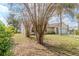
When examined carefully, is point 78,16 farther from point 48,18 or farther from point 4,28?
point 4,28

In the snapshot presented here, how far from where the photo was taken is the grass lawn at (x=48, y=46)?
1.94 metres

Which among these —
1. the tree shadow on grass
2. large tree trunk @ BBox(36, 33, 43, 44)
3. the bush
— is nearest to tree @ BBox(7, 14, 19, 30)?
the bush

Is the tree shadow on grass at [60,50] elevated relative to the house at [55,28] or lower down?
lower down

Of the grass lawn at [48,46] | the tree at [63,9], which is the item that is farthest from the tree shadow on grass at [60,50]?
the tree at [63,9]

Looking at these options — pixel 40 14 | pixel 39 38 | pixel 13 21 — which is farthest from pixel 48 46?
pixel 13 21

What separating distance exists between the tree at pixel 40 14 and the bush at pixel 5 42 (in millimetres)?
277

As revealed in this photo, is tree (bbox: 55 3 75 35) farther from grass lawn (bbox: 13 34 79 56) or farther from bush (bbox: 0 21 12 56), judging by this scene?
bush (bbox: 0 21 12 56)

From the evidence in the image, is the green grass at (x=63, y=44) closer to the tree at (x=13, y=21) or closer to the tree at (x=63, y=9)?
the tree at (x=63, y=9)

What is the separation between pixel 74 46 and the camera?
1.95 meters

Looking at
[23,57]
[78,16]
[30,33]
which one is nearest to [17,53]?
[23,57]

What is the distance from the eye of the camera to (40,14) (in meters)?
1.97

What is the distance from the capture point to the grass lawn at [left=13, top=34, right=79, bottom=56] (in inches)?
76.5

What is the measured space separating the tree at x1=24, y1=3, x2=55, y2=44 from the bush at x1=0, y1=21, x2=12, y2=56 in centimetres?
28

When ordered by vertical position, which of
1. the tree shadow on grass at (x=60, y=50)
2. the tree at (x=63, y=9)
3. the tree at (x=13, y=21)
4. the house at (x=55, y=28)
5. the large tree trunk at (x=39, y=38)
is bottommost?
the tree shadow on grass at (x=60, y=50)
